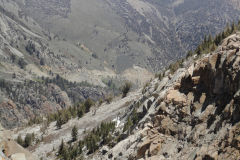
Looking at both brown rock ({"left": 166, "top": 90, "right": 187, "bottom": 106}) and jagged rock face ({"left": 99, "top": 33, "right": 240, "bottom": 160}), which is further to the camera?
brown rock ({"left": 166, "top": 90, "right": 187, "bottom": 106})

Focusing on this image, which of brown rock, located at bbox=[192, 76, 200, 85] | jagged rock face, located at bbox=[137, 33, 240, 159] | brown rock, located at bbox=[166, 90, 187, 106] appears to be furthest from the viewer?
brown rock, located at bbox=[166, 90, 187, 106]

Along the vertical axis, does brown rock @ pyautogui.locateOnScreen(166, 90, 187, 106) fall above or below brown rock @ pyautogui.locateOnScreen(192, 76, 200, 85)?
below

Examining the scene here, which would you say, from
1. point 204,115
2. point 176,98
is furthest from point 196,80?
point 204,115

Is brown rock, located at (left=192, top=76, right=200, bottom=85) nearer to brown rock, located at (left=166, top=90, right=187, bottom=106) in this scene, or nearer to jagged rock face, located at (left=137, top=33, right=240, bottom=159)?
jagged rock face, located at (left=137, top=33, right=240, bottom=159)

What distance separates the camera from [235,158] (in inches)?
1137

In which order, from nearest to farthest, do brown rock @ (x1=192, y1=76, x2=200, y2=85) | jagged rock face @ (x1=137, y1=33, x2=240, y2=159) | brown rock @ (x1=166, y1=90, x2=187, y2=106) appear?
jagged rock face @ (x1=137, y1=33, x2=240, y2=159)
brown rock @ (x1=192, y1=76, x2=200, y2=85)
brown rock @ (x1=166, y1=90, x2=187, y2=106)

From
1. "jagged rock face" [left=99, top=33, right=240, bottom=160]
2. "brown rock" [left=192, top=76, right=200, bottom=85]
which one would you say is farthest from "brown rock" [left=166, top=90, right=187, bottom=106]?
"brown rock" [left=192, top=76, right=200, bottom=85]

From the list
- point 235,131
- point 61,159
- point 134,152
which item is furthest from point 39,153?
point 235,131

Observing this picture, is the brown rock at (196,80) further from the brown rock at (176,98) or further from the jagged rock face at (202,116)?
the brown rock at (176,98)

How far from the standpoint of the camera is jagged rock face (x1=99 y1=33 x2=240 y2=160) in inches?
1268

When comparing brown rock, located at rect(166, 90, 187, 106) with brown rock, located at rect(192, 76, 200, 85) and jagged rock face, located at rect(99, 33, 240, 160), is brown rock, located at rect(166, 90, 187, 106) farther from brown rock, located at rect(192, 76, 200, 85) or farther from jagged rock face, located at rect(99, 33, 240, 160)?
brown rock, located at rect(192, 76, 200, 85)

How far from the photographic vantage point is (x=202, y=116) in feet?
124

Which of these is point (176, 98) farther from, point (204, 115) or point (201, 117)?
point (204, 115)

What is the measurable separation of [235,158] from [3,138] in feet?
134
